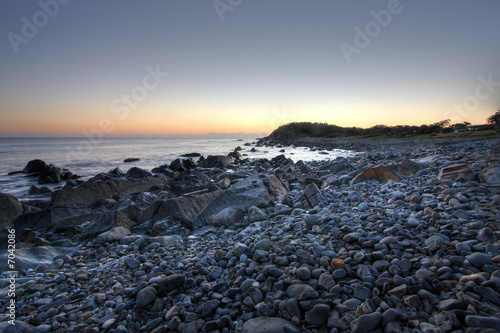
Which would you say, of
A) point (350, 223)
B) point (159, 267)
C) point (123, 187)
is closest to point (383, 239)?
point (350, 223)

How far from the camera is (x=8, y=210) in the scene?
742 centimetres

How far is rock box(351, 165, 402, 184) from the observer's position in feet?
25.2

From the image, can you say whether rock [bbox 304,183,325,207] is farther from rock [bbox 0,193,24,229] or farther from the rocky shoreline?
rock [bbox 0,193,24,229]

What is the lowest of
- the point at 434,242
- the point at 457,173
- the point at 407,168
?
the point at 434,242

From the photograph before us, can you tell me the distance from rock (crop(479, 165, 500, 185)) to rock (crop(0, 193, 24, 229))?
42.5 ft

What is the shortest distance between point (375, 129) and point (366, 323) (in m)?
84.9

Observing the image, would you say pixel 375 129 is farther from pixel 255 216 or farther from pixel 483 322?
pixel 483 322

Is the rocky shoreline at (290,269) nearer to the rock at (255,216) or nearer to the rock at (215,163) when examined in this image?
the rock at (255,216)

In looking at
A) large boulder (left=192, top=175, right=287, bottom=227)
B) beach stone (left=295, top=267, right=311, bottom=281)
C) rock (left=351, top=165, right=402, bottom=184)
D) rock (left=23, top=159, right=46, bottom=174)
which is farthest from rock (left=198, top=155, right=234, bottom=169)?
beach stone (left=295, top=267, right=311, bottom=281)

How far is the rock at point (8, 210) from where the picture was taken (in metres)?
7.23

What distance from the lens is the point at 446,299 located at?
2225mm

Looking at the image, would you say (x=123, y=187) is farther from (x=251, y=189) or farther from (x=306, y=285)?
(x=306, y=285)

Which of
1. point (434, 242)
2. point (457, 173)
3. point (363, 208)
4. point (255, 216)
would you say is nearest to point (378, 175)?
point (457, 173)

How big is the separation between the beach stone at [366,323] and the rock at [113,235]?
17.7ft
